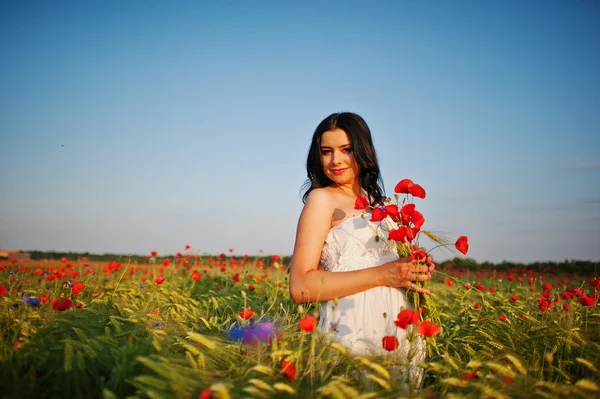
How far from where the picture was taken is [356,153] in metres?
3.14

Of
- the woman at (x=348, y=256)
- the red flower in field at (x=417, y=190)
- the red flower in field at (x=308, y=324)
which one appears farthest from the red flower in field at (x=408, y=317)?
the red flower in field at (x=417, y=190)

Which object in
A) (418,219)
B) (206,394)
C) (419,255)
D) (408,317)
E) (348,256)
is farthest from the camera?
(348,256)

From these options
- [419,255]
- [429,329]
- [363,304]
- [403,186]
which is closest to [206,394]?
[429,329]

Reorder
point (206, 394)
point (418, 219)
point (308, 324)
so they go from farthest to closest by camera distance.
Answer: point (418, 219) < point (308, 324) < point (206, 394)

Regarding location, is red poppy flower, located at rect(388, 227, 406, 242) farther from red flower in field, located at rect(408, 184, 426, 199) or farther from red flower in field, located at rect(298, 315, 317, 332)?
red flower in field, located at rect(298, 315, 317, 332)

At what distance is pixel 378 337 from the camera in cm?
246

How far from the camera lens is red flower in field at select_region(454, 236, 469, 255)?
88.7 inches

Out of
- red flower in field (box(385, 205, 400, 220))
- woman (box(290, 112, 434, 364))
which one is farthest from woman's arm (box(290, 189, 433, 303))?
red flower in field (box(385, 205, 400, 220))

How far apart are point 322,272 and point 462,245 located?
89 centimetres

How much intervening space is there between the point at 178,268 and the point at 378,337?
6.24m

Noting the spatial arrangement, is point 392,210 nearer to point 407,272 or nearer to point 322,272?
point 407,272

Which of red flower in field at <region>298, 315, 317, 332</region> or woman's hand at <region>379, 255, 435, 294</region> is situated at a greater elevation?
woman's hand at <region>379, 255, 435, 294</region>

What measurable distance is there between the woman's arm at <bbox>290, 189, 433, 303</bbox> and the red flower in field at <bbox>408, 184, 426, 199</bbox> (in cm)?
44

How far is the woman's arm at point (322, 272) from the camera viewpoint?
7.77 ft
